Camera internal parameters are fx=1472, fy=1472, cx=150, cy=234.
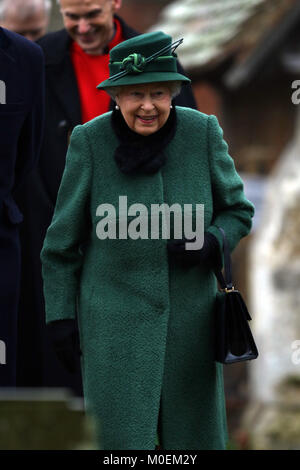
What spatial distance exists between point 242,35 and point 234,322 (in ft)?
23.7

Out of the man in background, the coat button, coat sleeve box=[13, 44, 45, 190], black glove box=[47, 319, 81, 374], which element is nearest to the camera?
black glove box=[47, 319, 81, 374]

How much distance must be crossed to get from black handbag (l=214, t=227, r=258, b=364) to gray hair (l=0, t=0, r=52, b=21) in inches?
101

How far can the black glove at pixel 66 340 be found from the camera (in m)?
4.67

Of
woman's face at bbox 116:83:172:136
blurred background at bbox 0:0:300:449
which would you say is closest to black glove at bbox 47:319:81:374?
woman's face at bbox 116:83:172:136

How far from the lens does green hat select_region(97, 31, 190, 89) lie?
4590 mm

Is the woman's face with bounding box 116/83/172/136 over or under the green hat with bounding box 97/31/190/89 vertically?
under

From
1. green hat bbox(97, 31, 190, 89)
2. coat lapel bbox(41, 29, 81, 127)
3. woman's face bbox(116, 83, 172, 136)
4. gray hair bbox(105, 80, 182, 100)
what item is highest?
coat lapel bbox(41, 29, 81, 127)

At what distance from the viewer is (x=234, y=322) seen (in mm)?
4672

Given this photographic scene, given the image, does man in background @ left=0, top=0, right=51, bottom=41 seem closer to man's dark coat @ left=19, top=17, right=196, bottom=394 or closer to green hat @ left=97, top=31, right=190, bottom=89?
man's dark coat @ left=19, top=17, right=196, bottom=394

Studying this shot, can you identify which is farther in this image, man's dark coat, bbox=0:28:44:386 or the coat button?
the coat button

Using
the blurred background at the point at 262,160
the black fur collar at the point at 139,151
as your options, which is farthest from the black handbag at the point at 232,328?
the blurred background at the point at 262,160

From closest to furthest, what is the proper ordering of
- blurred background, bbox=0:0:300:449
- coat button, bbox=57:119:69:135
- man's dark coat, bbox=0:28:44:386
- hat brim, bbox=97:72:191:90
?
hat brim, bbox=97:72:191:90, man's dark coat, bbox=0:28:44:386, coat button, bbox=57:119:69:135, blurred background, bbox=0:0:300:449

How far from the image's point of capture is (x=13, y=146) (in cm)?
523
